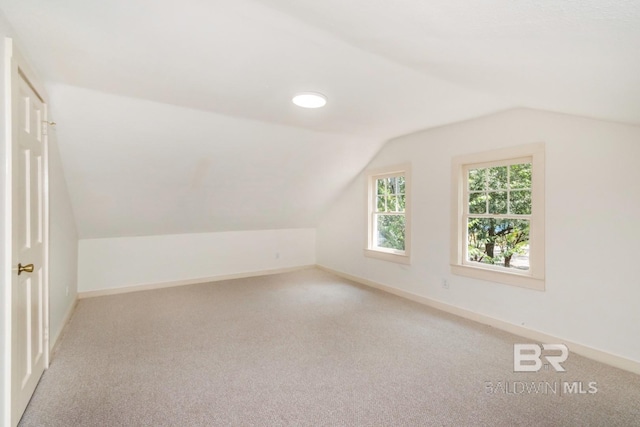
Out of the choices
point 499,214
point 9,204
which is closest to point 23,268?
point 9,204

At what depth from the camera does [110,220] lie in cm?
407

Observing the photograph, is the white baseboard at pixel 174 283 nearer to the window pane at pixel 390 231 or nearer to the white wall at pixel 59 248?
the white wall at pixel 59 248

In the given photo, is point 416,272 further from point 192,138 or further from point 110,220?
point 110,220

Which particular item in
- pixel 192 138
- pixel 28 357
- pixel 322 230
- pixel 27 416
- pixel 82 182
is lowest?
pixel 27 416

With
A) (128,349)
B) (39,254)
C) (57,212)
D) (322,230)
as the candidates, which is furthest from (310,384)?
(322,230)

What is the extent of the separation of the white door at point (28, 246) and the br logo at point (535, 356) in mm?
3316

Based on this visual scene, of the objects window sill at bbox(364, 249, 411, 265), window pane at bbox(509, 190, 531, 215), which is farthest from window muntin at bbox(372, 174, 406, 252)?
window pane at bbox(509, 190, 531, 215)

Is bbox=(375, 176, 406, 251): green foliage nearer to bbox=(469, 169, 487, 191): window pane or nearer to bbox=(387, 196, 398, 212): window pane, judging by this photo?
bbox=(387, 196, 398, 212): window pane

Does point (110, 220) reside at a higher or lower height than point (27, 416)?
higher

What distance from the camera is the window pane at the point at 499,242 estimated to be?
3.14 m

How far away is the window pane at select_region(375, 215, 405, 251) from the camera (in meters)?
4.45

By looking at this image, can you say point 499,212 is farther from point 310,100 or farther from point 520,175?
point 310,100

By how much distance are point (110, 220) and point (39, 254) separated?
210cm

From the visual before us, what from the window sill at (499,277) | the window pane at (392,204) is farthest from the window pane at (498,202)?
the window pane at (392,204)
